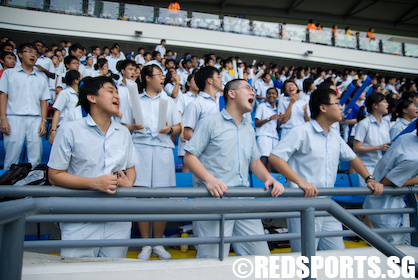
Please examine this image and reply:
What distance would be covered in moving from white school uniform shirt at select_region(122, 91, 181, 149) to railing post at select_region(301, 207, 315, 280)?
2025 millimetres

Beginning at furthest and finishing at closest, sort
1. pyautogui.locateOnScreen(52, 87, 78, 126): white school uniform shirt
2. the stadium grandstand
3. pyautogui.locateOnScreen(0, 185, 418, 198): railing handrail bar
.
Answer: pyautogui.locateOnScreen(52, 87, 78, 126): white school uniform shirt → pyautogui.locateOnScreen(0, 185, 418, 198): railing handrail bar → the stadium grandstand

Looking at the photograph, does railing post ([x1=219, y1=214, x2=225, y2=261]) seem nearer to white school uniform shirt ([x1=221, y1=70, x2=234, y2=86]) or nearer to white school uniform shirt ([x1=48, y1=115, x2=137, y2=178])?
white school uniform shirt ([x1=48, y1=115, x2=137, y2=178])

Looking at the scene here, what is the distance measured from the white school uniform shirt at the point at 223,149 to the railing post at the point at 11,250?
1.51 meters

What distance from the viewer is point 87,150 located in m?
2.18

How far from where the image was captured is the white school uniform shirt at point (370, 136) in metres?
4.34

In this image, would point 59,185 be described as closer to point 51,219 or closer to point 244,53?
point 51,219

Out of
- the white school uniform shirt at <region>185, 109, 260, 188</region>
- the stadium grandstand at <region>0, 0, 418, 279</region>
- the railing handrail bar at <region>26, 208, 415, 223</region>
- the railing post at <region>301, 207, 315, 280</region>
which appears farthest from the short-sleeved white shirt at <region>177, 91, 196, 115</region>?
the railing post at <region>301, 207, 315, 280</region>

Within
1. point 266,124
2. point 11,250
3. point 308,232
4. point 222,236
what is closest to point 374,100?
point 266,124

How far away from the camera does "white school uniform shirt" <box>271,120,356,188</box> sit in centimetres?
266

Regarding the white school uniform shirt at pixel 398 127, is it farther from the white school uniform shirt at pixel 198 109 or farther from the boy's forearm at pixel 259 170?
the boy's forearm at pixel 259 170

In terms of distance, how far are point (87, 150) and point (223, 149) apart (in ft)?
3.24

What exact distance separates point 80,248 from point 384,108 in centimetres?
416

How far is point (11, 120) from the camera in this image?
13.7 ft

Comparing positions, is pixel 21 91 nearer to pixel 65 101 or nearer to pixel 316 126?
pixel 65 101
